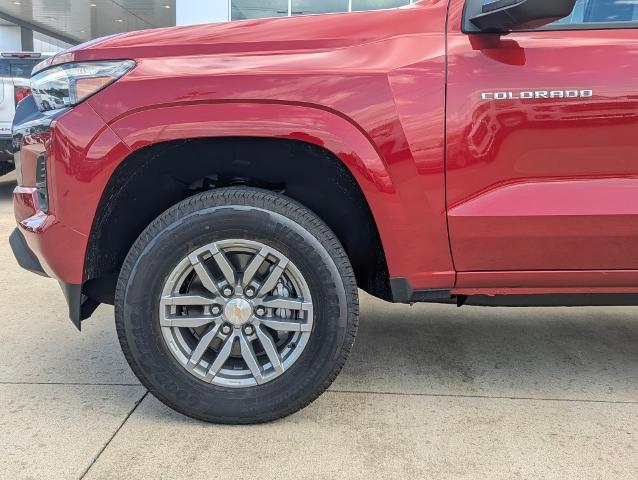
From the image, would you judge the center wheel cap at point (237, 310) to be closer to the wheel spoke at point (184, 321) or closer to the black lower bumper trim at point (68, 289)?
the wheel spoke at point (184, 321)

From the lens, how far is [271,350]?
2283 mm

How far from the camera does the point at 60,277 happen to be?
228cm

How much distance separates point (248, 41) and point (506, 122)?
1029mm

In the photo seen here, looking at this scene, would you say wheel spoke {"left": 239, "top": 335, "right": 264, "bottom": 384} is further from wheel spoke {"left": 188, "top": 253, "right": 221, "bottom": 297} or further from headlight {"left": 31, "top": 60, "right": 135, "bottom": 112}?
headlight {"left": 31, "top": 60, "right": 135, "bottom": 112}

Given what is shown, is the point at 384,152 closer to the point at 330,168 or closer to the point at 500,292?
the point at 330,168

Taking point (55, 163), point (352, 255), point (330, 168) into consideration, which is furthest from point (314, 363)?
point (55, 163)

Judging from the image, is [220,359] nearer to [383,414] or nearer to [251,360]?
[251,360]

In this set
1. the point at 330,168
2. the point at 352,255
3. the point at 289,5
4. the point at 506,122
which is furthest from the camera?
the point at 289,5

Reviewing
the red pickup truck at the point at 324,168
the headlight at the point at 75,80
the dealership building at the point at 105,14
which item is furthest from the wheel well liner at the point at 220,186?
the dealership building at the point at 105,14

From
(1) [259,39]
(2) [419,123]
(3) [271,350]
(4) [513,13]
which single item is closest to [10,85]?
(1) [259,39]

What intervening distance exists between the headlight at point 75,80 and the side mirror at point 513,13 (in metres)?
1.32

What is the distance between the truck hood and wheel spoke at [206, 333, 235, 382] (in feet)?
3.70

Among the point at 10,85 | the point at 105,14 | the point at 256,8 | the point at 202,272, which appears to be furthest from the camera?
the point at 105,14

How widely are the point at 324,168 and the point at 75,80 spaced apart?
1026mm
